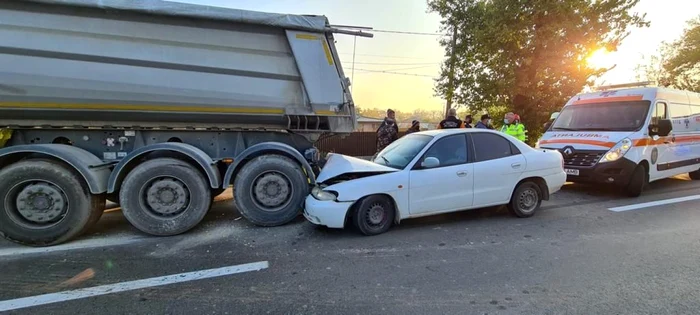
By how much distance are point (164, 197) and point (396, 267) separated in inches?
122

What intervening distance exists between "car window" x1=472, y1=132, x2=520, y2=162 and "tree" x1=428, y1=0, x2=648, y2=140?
8937 millimetres

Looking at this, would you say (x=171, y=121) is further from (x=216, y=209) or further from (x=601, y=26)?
(x=601, y=26)

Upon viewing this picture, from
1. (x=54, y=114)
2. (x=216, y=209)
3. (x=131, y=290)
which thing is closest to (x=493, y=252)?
(x=131, y=290)

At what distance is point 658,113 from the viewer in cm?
664

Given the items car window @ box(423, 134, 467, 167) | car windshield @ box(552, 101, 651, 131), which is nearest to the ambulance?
car windshield @ box(552, 101, 651, 131)

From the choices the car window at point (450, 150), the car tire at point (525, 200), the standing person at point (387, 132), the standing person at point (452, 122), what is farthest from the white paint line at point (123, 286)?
the standing person at point (452, 122)

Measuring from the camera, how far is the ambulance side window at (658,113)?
6.49 m

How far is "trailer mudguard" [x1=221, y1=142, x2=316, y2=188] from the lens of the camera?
15.0 ft

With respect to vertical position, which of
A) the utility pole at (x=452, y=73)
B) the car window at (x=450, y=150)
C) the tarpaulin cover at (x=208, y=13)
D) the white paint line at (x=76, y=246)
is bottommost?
the white paint line at (x=76, y=246)

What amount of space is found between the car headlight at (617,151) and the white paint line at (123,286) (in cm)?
626

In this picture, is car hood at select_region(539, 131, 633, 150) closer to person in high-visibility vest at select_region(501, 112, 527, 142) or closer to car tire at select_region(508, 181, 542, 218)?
person in high-visibility vest at select_region(501, 112, 527, 142)

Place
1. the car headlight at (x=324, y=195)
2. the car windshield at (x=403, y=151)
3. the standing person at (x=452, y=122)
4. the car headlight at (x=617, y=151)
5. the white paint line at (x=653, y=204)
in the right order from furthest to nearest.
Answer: the standing person at (x=452, y=122), the car headlight at (x=617, y=151), the white paint line at (x=653, y=204), the car windshield at (x=403, y=151), the car headlight at (x=324, y=195)

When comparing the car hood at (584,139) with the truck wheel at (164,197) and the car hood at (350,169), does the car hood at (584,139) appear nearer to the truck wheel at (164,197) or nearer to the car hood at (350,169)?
the car hood at (350,169)

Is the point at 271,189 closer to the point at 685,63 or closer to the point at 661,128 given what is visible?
the point at 661,128
